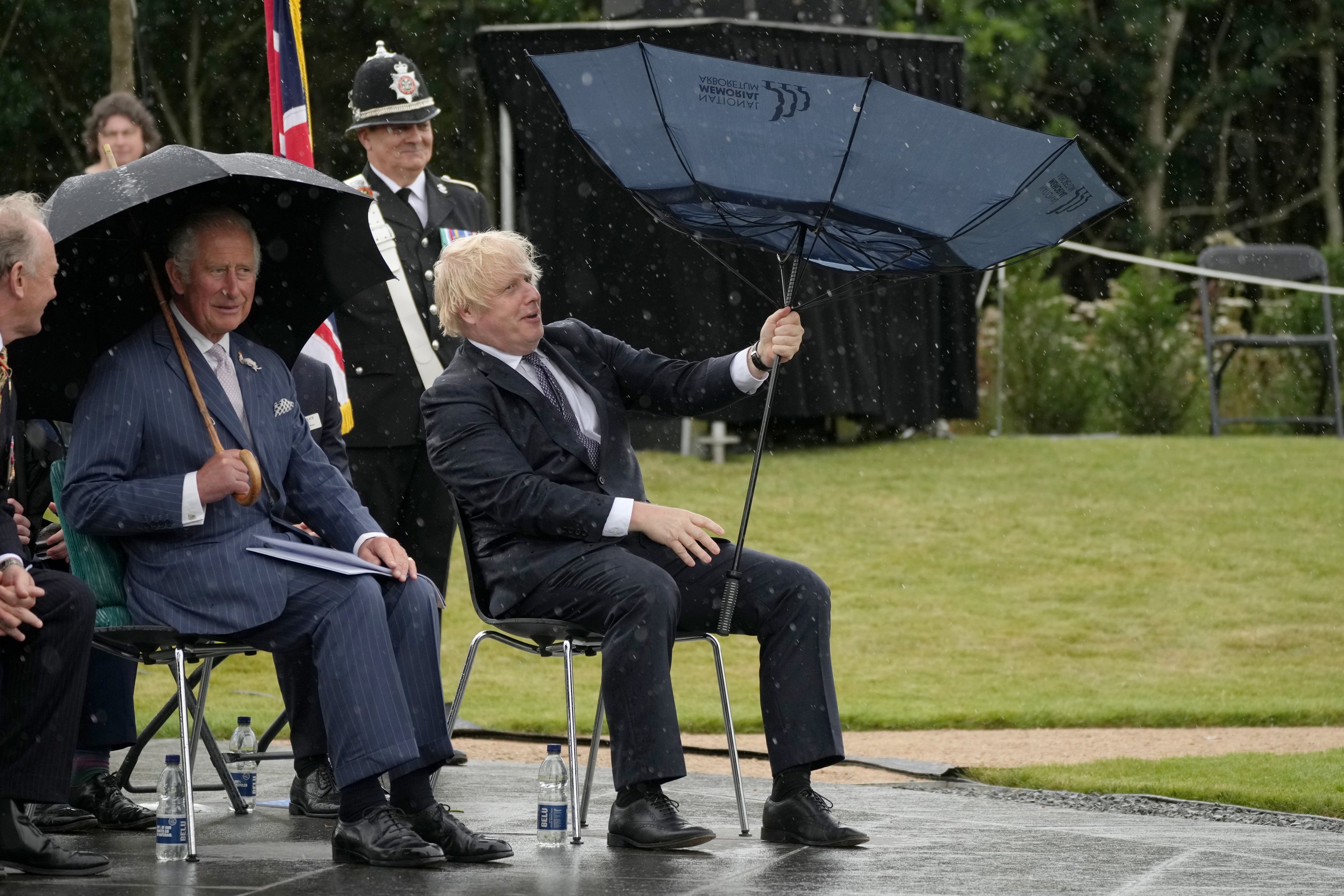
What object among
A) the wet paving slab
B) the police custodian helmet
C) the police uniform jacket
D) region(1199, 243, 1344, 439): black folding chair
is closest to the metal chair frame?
the wet paving slab

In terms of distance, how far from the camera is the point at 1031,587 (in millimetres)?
11734

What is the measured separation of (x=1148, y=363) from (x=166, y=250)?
13665 mm

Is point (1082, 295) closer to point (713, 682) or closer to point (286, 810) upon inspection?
point (713, 682)

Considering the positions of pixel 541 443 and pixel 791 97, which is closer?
pixel 791 97

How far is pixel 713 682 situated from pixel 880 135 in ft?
18.6

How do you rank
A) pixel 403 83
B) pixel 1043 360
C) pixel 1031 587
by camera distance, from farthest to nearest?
pixel 1043 360 → pixel 1031 587 → pixel 403 83

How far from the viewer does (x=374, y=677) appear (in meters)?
4.20

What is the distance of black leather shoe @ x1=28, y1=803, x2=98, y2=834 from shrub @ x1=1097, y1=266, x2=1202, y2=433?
1352 cm

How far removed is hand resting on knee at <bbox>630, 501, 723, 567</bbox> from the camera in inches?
181

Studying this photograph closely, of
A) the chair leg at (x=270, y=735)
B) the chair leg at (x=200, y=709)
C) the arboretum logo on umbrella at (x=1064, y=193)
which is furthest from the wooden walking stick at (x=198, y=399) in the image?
the arboretum logo on umbrella at (x=1064, y=193)

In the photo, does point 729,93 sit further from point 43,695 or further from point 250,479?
point 43,695

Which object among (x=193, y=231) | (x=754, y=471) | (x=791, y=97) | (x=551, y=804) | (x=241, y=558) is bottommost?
(x=551, y=804)

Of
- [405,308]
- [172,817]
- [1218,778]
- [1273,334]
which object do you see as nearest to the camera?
[172,817]

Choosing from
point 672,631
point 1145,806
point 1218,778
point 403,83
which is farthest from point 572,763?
point 1218,778
